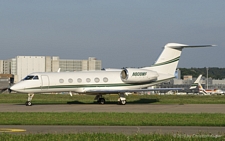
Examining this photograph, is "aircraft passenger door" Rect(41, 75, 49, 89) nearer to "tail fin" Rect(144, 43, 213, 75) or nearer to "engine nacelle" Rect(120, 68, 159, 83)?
"engine nacelle" Rect(120, 68, 159, 83)

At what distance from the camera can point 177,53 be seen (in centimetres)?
3866

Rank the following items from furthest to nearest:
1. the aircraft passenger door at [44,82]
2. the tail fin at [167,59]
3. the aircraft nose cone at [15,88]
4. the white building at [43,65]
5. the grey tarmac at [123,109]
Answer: the white building at [43,65] < the tail fin at [167,59] < the aircraft passenger door at [44,82] < the aircraft nose cone at [15,88] < the grey tarmac at [123,109]

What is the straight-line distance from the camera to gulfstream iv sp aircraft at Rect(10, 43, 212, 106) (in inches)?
1378

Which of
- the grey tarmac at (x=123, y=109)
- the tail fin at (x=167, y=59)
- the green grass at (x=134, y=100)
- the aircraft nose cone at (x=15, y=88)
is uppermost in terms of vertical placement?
the tail fin at (x=167, y=59)

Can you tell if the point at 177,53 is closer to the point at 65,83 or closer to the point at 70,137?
the point at 65,83

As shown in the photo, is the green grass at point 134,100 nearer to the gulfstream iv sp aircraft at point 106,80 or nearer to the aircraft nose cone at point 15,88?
the gulfstream iv sp aircraft at point 106,80

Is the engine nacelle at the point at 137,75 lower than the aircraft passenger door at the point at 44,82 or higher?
higher

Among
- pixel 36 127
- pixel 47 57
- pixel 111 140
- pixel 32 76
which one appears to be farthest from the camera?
pixel 47 57

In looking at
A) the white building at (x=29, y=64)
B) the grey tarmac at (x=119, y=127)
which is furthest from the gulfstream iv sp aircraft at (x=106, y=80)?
the white building at (x=29, y=64)

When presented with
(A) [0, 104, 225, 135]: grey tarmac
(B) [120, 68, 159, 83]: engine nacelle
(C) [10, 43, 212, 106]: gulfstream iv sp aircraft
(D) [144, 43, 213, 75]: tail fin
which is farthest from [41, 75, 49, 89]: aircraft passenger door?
(D) [144, 43, 213, 75]: tail fin

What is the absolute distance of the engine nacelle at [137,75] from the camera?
121ft

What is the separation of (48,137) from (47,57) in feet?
369

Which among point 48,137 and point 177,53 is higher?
point 177,53

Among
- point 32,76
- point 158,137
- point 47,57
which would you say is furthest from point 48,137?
point 47,57
